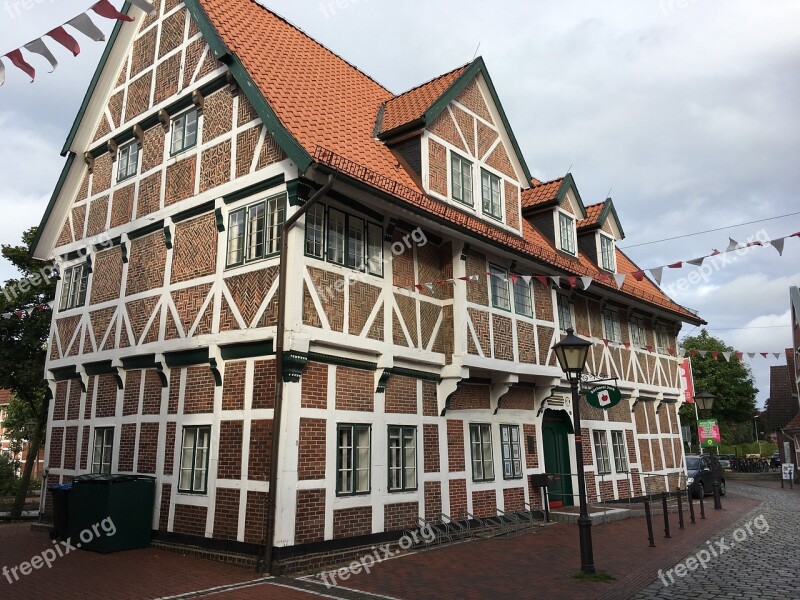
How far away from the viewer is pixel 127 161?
1519cm

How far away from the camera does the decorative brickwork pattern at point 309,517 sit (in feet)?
32.1

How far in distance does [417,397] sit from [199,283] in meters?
5.04

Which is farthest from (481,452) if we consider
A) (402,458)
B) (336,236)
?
(336,236)

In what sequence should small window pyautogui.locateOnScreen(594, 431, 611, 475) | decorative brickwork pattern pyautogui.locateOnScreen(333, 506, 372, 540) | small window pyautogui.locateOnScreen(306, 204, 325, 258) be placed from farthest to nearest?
small window pyautogui.locateOnScreen(594, 431, 611, 475)
small window pyautogui.locateOnScreen(306, 204, 325, 258)
decorative brickwork pattern pyautogui.locateOnScreen(333, 506, 372, 540)

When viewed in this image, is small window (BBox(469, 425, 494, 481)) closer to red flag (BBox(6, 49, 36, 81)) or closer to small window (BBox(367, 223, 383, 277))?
small window (BBox(367, 223, 383, 277))

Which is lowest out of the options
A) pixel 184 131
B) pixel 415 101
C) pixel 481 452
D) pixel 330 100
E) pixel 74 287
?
pixel 481 452

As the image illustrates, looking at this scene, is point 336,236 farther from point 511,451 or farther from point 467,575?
point 511,451

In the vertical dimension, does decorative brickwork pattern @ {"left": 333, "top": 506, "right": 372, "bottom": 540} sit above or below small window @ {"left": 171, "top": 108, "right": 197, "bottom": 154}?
below

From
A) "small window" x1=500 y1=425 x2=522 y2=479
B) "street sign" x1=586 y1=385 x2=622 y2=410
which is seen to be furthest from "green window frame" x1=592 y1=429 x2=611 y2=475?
"street sign" x1=586 y1=385 x2=622 y2=410

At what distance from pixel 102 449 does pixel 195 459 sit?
3924mm

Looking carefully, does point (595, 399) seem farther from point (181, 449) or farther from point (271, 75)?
point (271, 75)

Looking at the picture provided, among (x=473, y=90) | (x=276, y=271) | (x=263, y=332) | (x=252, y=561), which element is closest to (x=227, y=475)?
(x=252, y=561)

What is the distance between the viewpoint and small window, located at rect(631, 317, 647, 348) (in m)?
22.2

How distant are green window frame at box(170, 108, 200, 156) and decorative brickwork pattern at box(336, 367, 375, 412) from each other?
628cm
